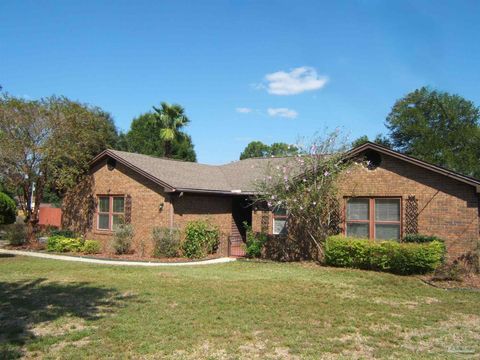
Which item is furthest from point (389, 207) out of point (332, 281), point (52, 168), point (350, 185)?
point (52, 168)

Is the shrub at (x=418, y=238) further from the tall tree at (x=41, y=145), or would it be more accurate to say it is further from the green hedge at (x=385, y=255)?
the tall tree at (x=41, y=145)

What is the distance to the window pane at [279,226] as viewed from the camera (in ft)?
60.8

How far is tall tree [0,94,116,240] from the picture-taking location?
2012cm

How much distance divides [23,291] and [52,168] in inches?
441

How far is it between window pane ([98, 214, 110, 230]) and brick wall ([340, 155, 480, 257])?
36.3 ft

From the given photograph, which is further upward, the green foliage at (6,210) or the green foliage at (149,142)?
the green foliage at (149,142)

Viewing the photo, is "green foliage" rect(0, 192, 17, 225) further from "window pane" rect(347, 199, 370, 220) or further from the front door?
"window pane" rect(347, 199, 370, 220)

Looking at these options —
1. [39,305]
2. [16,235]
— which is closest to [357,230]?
[39,305]

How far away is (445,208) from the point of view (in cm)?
1501

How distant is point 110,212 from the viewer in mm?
20656

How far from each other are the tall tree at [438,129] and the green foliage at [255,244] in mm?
27265

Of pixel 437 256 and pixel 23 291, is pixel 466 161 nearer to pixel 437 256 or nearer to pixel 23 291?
pixel 437 256

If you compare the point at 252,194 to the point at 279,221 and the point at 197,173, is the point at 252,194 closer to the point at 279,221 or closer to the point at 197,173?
the point at 279,221

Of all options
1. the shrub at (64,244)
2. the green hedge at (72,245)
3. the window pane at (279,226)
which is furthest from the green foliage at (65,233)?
the window pane at (279,226)
